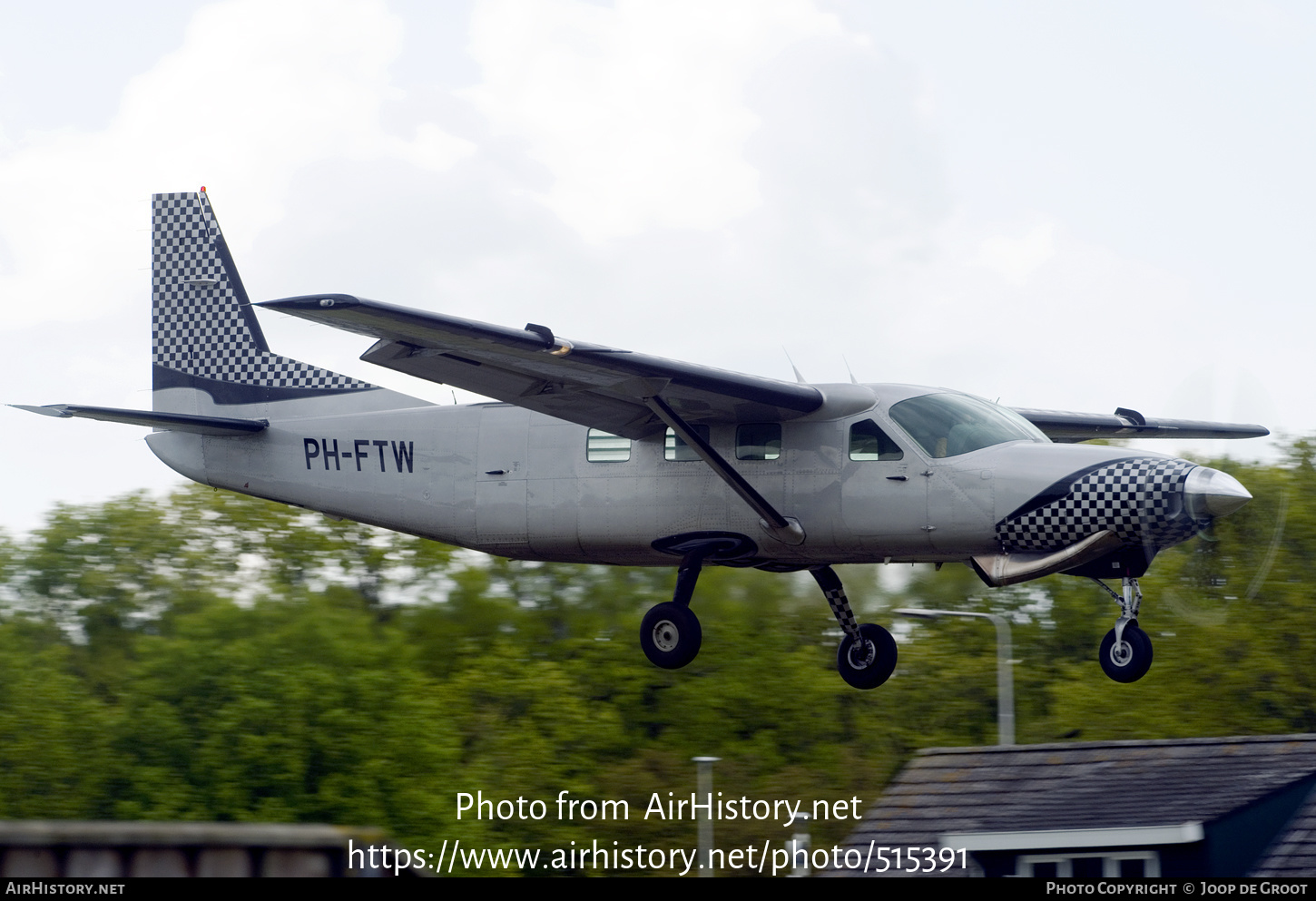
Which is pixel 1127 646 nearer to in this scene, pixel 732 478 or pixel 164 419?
pixel 732 478

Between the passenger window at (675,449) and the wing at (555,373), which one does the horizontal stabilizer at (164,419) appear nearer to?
the wing at (555,373)

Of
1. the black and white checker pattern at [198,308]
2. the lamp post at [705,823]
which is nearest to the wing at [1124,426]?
the black and white checker pattern at [198,308]

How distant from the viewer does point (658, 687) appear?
1395 inches

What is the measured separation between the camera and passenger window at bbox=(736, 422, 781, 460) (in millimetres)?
15523

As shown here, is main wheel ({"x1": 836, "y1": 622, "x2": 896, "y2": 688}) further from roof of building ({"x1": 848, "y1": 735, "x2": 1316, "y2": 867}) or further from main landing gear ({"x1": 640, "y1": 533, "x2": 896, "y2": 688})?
roof of building ({"x1": 848, "y1": 735, "x2": 1316, "y2": 867})

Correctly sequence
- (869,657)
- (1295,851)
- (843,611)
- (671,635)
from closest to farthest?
(671,635) → (869,657) → (843,611) → (1295,851)

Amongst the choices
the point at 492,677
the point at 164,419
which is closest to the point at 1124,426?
the point at 164,419

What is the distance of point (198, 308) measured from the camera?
65.0ft

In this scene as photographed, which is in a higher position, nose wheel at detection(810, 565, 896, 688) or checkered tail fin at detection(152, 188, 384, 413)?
checkered tail fin at detection(152, 188, 384, 413)

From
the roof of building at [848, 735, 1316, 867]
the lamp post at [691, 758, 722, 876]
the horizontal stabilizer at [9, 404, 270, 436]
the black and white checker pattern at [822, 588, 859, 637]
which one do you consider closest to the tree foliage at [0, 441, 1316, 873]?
the lamp post at [691, 758, 722, 876]

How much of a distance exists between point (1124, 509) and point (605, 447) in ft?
16.6

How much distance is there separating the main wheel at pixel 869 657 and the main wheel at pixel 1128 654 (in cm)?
283

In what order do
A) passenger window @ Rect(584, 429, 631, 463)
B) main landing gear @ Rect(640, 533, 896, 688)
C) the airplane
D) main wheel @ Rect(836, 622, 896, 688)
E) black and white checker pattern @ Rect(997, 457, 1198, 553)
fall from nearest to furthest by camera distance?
1. black and white checker pattern @ Rect(997, 457, 1198, 553)
2. the airplane
3. main landing gear @ Rect(640, 533, 896, 688)
4. passenger window @ Rect(584, 429, 631, 463)
5. main wheel @ Rect(836, 622, 896, 688)

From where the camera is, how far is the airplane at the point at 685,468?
561 inches
